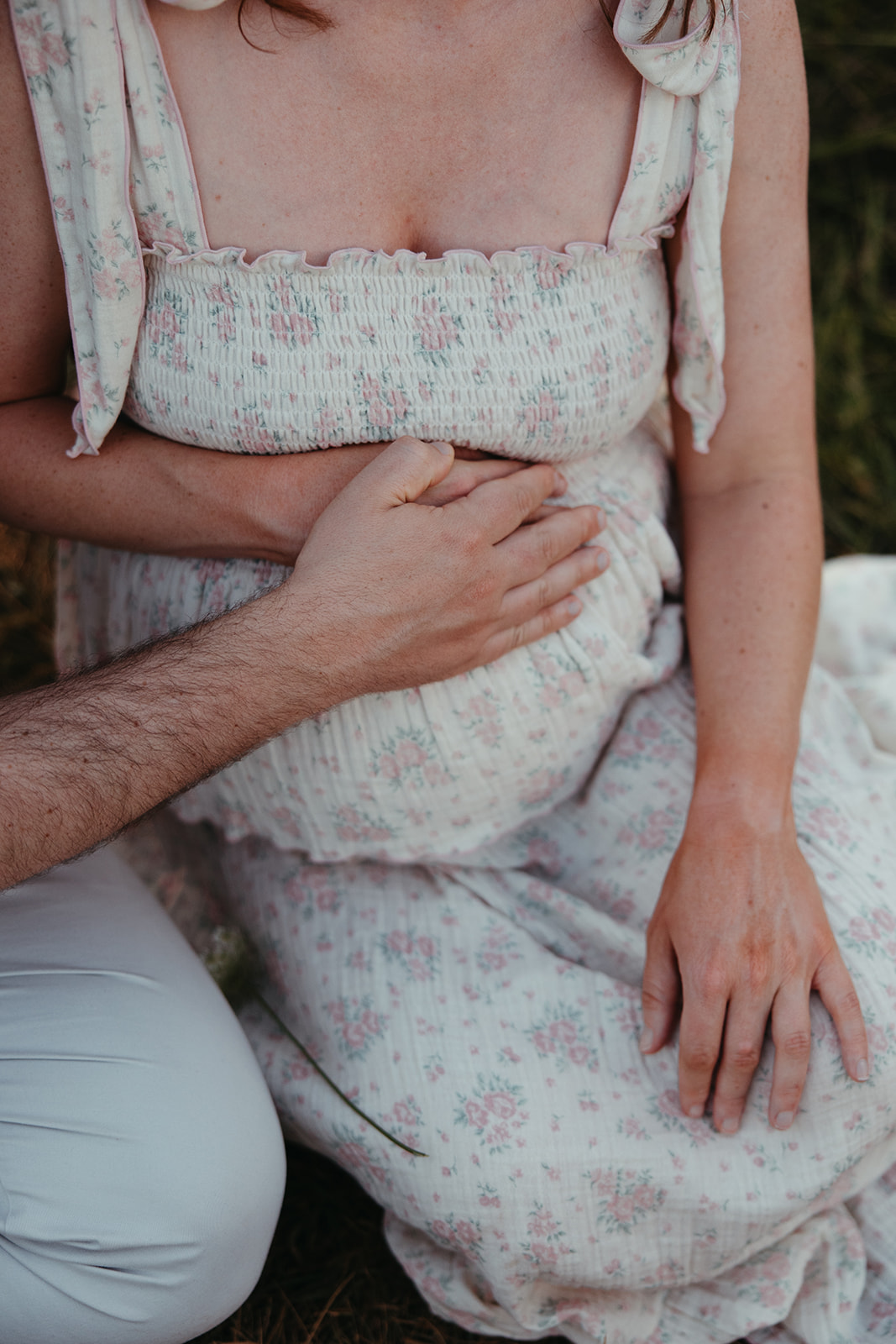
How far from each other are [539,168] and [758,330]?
31cm

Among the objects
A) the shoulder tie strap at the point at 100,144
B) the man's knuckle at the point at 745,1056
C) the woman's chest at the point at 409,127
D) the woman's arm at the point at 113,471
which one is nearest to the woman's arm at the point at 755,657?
the man's knuckle at the point at 745,1056

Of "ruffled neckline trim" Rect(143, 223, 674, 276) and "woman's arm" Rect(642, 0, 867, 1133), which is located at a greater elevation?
"ruffled neckline trim" Rect(143, 223, 674, 276)

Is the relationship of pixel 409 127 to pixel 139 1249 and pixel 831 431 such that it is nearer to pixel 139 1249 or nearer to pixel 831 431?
pixel 139 1249

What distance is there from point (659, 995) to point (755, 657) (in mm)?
382

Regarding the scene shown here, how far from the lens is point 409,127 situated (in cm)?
111

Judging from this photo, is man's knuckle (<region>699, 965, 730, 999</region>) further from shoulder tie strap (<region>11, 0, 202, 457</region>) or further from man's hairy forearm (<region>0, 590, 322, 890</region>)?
shoulder tie strap (<region>11, 0, 202, 457</region>)

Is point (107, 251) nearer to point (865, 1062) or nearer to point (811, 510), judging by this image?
point (811, 510)

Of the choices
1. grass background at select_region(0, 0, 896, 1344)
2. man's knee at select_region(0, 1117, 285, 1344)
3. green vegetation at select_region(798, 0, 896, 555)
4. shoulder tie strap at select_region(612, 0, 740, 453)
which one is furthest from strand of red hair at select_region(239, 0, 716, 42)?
green vegetation at select_region(798, 0, 896, 555)

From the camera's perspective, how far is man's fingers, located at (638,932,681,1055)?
1194 millimetres

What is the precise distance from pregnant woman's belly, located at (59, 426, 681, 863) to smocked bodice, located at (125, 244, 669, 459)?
6.7 inches

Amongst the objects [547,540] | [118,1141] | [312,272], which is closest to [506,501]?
[547,540]

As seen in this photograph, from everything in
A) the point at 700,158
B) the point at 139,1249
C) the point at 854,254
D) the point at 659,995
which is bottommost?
the point at 139,1249

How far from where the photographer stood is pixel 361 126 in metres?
1.11

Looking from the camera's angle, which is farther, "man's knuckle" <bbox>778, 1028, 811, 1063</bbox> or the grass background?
the grass background
